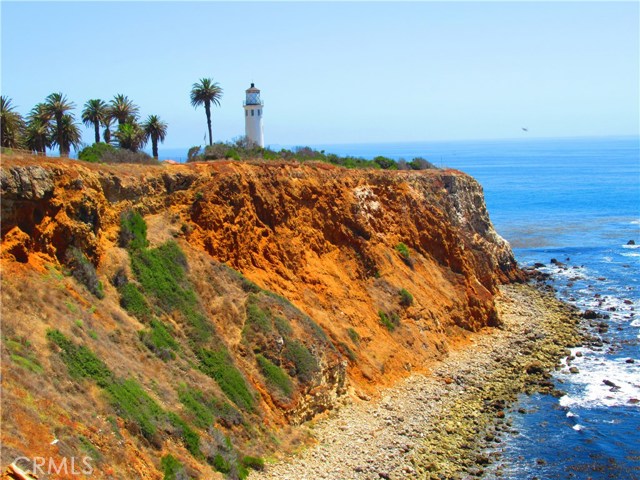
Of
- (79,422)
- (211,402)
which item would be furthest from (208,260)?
(79,422)

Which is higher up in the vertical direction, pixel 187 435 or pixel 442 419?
pixel 187 435

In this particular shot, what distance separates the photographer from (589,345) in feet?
154

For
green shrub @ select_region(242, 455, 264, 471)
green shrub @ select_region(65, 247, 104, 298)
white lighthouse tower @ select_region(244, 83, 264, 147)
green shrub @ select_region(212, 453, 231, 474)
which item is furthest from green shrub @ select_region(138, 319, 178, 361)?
white lighthouse tower @ select_region(244, 83, 264, 147)

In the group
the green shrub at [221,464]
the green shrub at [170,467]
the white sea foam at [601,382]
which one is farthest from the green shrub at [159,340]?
the white sea foam at [601,382]

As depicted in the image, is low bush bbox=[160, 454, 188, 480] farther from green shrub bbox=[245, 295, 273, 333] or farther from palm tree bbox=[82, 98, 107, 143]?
palm tree bbox=[82, 98, 107, 143]

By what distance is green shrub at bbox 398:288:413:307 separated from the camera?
4547 centimetres

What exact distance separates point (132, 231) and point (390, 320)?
18.2m

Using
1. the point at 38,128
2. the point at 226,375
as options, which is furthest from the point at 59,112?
the point at 226,375

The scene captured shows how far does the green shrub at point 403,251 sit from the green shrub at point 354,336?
1166 centimetres

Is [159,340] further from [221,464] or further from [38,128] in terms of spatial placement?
[38,128]

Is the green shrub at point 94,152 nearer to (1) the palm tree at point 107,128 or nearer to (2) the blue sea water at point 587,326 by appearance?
(1) the palm tree at point 107,128

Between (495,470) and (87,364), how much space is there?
18.7 meters

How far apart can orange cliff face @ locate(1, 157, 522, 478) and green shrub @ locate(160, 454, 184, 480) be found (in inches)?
25.9

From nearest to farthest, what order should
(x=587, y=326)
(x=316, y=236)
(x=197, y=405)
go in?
(x=197, y=405)
(x=316, y=236)
(x=587, y=326)
